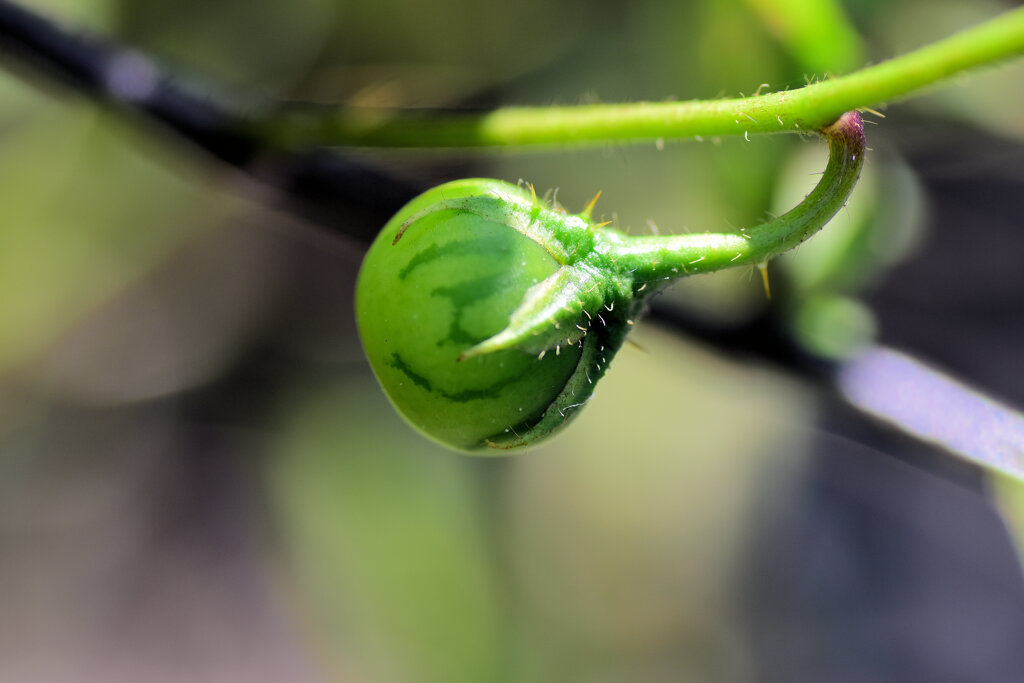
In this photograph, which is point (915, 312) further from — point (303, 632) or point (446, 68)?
point (303, 632)

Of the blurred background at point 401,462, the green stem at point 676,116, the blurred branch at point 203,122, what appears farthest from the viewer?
the blurred background at point 401,462

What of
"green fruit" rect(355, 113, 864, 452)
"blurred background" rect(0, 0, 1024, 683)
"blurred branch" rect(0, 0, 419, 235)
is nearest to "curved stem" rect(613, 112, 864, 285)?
"green fruit" rect(355, 113, 864, 452)

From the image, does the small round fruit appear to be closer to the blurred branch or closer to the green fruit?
the green fruit

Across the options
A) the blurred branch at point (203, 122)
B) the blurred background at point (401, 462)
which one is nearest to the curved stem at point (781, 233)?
the blurred branch at point (203, 122)

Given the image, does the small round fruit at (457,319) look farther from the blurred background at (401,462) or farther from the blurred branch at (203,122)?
the blurred background at (401,462)

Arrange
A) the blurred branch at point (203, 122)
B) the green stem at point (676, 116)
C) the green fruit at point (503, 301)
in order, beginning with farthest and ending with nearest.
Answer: the blurred branch at point (203, 122), the green fruit at point (503, 301), the green stem at point (676, 116)

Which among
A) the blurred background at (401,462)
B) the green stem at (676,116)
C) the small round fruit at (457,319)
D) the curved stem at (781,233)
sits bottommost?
the small round fruit at (457,319)

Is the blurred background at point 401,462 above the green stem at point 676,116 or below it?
above
